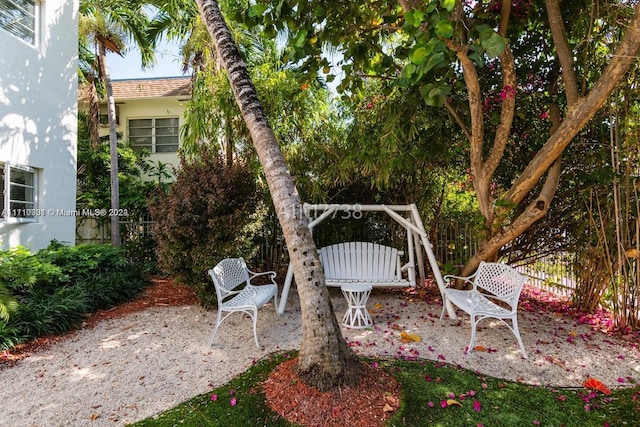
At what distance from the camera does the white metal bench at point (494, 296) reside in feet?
13.0

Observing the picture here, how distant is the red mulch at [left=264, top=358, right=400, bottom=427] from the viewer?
8.66ft

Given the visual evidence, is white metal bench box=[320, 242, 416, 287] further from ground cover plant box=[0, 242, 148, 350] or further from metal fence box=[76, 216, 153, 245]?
metal fence box=[76, 216, 153, 245]

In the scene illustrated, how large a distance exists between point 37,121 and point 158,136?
6568 mm

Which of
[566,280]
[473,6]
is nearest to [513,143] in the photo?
[473,6]

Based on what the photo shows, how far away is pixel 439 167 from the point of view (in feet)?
22.9

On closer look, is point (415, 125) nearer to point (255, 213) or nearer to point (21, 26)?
point (255, 213)

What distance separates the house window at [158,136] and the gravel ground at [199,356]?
9092 mm

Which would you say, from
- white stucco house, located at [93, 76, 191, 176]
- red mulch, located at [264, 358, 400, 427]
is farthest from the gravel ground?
white stucco house, located at [93, 76, 191, 176]

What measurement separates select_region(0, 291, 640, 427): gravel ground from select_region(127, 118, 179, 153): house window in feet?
29.8

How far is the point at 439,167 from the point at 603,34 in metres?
3.03

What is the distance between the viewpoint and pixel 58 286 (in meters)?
5.59

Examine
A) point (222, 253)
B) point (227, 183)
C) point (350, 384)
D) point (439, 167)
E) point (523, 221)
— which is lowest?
point (350, 384)

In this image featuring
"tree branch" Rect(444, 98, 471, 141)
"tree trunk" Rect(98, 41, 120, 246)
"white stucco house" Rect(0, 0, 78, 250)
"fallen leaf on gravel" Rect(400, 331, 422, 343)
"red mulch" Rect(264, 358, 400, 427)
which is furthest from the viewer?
"tree trunk" Rect(98, 41, 120, 246)

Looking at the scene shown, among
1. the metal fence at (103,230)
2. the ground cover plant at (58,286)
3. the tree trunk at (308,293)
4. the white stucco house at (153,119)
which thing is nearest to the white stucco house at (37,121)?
the ground cover plant at (58,286)
